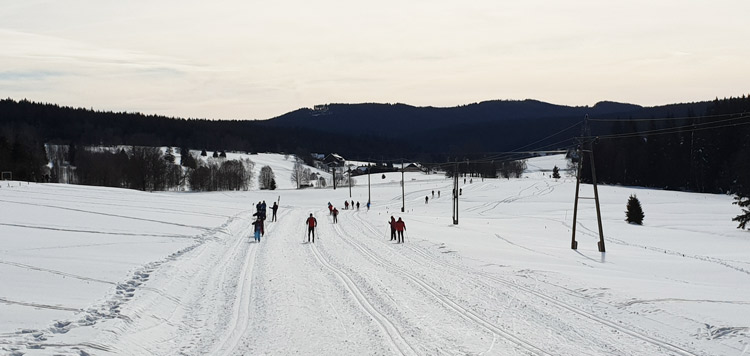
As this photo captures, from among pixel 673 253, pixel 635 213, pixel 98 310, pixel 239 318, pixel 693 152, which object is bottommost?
pixel 673 253

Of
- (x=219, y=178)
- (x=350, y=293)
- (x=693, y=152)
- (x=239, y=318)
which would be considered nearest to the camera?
(x=239, y=318)

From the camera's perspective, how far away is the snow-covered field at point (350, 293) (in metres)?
11.5

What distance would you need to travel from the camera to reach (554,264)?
23422mm

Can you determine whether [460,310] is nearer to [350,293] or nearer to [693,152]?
[350,293]

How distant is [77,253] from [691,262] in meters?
22.7

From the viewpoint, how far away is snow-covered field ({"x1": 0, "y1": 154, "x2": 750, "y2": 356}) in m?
11.5

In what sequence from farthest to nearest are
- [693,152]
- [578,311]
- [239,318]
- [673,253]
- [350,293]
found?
[693,152] → [673,253] → [350,293] → [578,311] → [239,318]

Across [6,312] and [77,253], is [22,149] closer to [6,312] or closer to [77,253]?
[77,253]

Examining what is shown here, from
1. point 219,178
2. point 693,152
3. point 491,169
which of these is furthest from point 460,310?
point 491,169

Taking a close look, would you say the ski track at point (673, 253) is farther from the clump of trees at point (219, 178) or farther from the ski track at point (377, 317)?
the clump of trees at point (219, 178)

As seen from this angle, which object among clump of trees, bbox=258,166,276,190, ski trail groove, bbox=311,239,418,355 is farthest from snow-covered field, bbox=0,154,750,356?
clump of trees, bbox=258,166,276,190

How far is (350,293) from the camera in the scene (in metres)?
16.8

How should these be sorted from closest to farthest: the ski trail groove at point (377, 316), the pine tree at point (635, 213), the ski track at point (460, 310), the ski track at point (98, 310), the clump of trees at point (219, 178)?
the ski track at point (98, 310) < the ski trail groove at point (377, 316) < the ski track at point (460, 310) < the pine tree at point (635, 213) < the clump of trees at point (219, 178)

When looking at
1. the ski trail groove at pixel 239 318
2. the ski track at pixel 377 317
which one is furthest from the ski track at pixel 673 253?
the ski trail groove at pixel 239 318
